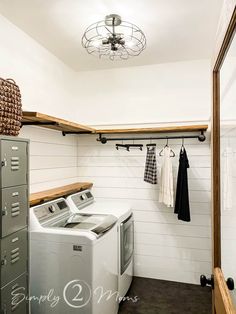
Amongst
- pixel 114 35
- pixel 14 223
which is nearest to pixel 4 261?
pixel 14 223

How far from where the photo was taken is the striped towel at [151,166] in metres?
3.11

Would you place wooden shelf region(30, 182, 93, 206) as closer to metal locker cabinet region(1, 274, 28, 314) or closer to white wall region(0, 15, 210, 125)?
metal locker cabinet region(1, 274, 28, 314)

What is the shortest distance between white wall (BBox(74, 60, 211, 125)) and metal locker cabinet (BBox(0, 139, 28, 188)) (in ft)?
5.87

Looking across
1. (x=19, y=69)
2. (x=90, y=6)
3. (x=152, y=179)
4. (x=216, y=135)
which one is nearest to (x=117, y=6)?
(x=90, y=6)

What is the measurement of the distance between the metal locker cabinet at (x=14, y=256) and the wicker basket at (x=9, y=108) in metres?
0.75

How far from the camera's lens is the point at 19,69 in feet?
8.04

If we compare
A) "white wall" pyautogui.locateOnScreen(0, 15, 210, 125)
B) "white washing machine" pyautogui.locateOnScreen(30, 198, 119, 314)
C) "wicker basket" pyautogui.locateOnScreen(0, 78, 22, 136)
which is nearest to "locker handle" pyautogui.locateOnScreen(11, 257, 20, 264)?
"white washing machine" pyautogui.locateOnScreen(30, 198, 119, 314)

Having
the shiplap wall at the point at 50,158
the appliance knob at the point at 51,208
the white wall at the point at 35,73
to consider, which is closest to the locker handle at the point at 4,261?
the appliance knob at the point at 51,208

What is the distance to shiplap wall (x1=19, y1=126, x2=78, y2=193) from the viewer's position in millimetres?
2678

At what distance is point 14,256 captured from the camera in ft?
5.93

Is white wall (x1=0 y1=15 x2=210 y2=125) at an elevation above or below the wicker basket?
above

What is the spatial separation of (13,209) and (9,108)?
705mm

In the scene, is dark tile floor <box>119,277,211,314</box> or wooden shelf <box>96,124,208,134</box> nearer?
dark tile floor <box>119,277,211,314</box>

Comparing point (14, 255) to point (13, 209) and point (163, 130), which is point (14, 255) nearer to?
point (13, 209)
